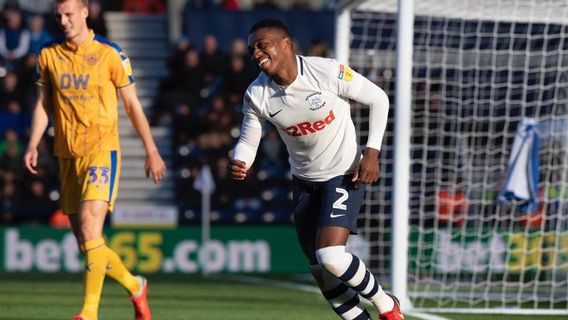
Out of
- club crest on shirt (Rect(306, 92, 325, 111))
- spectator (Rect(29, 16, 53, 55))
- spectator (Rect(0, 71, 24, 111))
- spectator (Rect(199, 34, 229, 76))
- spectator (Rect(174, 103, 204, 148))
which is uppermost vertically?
spectator (Rect(29, 16, 53, 55))

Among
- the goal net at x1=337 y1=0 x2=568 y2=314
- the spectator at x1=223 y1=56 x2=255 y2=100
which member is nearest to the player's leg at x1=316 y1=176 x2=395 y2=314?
the goal net at x1=337 y1=0 x2=568 y2=314

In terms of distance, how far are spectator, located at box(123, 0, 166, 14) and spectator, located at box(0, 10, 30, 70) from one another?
10.5 ft

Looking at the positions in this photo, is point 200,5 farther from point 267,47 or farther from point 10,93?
point 267,47

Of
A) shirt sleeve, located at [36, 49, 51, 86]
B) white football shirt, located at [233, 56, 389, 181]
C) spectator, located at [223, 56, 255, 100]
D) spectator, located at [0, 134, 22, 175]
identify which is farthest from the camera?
spectator, located at [223, 56, 255, 100]

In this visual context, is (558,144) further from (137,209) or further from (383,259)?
(137,209)

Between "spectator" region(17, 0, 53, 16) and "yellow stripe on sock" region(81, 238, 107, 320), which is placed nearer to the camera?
"yellow stripe on sock" region(81, 238, 107, 320)

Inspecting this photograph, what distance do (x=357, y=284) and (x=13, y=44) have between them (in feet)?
44.8

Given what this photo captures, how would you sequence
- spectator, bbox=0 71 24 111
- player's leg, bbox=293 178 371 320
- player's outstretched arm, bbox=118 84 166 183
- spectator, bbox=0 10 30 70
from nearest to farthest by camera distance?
1. player's leg, bbox=293 178 371 320
2. player's outstretched arm, bbox=118 84 166 183
3. spectator, bbox=0 71 24 111
4. spectator, bbox=0 10 30 70

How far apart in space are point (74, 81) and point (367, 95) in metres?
1.92

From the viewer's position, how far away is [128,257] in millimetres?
15906

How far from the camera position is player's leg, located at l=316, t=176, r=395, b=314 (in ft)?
21.8

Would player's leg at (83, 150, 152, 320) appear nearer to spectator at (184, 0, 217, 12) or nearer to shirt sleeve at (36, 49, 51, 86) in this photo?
shirt sleeve at (36, 49, 51, 86)

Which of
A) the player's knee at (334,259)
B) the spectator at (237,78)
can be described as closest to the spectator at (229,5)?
the spectator at (237,78)

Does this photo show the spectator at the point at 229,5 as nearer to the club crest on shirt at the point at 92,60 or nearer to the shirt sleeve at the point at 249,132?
the club crest on shirt at the point at 92,60
